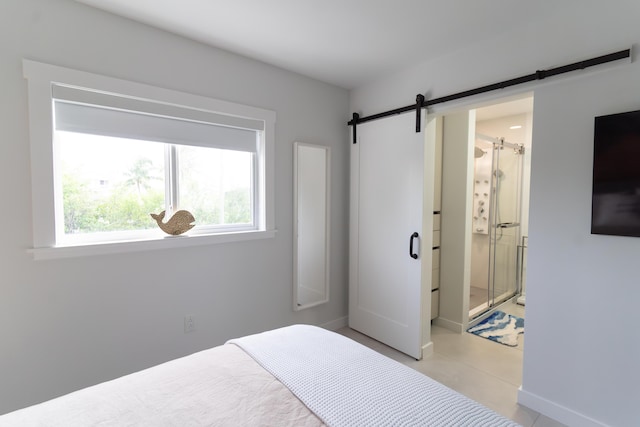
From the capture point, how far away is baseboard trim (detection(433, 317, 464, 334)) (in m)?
3.13

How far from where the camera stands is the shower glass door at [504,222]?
12.3 ft

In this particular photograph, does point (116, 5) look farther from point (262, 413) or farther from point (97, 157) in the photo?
point (262, 413)

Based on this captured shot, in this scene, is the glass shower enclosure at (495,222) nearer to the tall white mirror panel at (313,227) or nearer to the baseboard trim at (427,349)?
the baseboard trim at (427,349)

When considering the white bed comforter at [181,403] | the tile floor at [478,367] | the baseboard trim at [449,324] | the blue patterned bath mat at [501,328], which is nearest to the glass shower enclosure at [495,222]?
the blue patterned bath mat at [501,328]

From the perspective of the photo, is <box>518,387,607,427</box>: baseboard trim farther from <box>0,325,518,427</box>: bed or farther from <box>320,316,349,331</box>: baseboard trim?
<box>320,316,349,331</box>: baseboard trim

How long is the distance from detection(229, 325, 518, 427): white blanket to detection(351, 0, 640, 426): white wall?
3.94 feet

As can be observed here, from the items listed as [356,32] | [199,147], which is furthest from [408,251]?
[199,147]

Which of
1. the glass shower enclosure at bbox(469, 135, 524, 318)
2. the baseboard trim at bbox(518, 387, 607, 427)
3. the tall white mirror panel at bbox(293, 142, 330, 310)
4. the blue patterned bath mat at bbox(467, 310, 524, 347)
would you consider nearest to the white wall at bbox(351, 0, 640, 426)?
the baseboard trim at bbox(518, 387, 607, 427)

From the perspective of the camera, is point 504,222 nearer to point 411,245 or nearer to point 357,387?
point 411,245

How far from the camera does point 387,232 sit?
2.81 meters

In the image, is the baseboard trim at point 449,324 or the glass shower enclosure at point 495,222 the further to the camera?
the glass shower enclosure at point 495,222

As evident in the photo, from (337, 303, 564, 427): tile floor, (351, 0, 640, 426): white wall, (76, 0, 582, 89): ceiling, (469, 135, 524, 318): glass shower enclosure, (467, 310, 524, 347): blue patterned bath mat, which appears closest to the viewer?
Answer: (351, 0, 640, 426): white wall

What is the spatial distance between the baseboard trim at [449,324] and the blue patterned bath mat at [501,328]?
0.47ft

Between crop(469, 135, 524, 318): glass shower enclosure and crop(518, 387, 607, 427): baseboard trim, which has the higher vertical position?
crop(469, 135, 524, 318): glass shower enclosure
